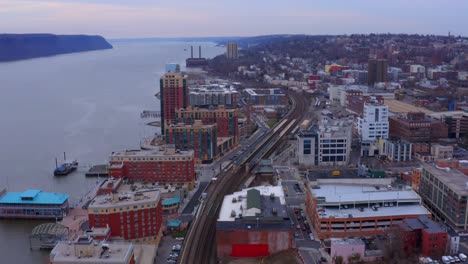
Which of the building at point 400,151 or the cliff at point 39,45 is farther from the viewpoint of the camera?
the cliff at point 39,45

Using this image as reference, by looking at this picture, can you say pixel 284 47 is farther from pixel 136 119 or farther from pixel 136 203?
pixel 136 203

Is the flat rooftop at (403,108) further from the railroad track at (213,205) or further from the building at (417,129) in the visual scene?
the railroad track at (213,205)

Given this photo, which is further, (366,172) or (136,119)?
(136,119)

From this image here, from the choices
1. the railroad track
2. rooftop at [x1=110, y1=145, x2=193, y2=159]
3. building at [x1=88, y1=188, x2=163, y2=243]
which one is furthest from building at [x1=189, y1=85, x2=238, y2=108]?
building at [x1=88, y1=188, x2=163, y2=243]

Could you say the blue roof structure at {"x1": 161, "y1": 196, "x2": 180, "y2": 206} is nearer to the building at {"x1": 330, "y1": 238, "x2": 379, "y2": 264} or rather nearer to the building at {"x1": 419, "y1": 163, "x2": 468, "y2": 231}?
the building at {"x1": 330, "y1": 238, "x2": 379, "y2": 264}

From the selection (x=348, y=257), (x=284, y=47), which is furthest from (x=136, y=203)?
(x=284, y=47)

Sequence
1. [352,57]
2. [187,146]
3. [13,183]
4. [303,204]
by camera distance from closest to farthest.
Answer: [303,204] → [13,183] → [187,146] → [352,57]

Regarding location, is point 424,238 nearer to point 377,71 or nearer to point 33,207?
point 33,207

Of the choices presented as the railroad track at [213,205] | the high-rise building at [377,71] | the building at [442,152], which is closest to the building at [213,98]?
the railroad track at [213,205]
